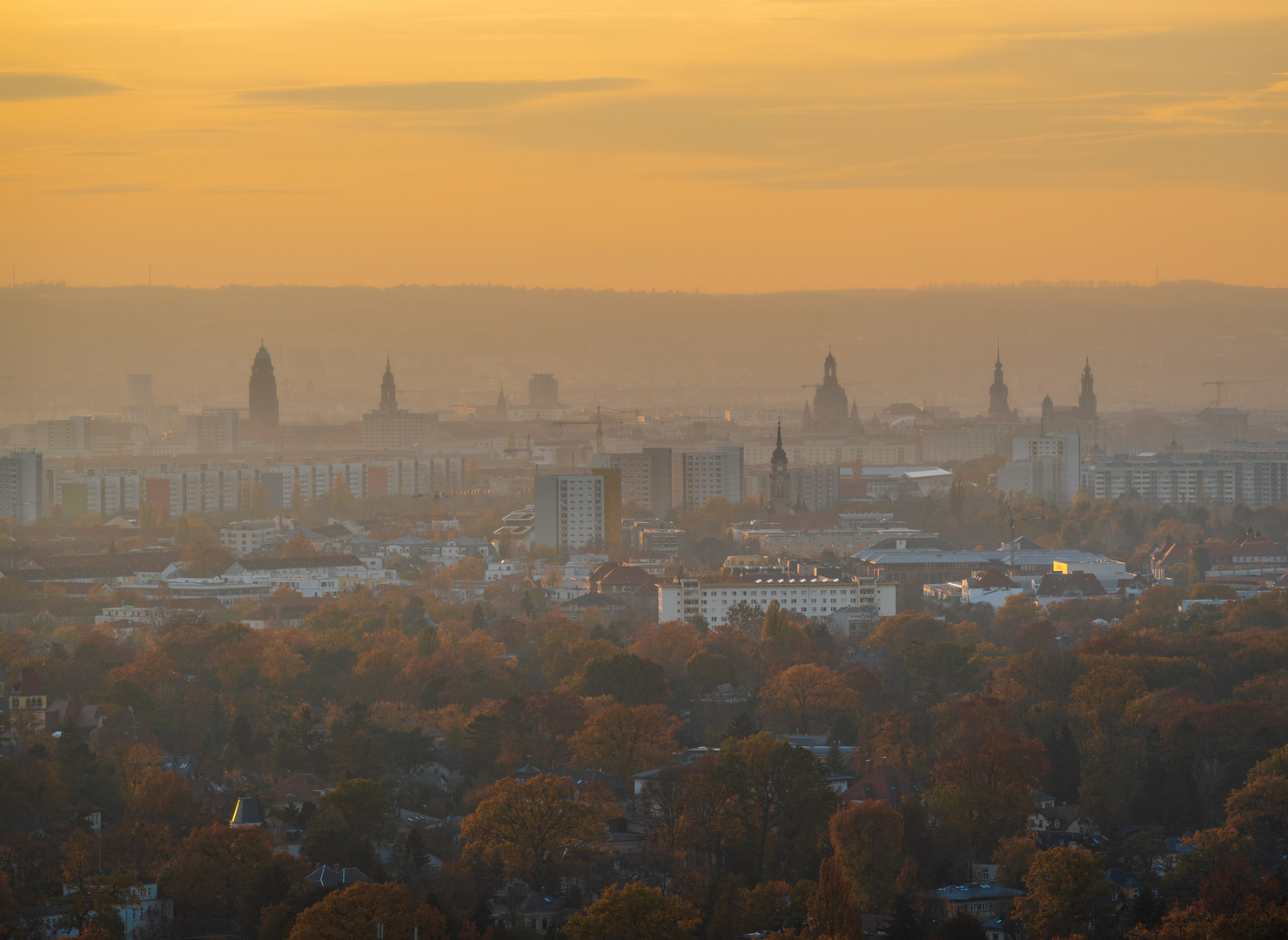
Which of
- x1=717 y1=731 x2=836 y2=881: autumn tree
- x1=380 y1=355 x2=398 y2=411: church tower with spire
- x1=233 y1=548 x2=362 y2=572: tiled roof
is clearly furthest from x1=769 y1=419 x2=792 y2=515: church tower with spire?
x1=380 y1=355 x2=398 y2=411: church tower with spire

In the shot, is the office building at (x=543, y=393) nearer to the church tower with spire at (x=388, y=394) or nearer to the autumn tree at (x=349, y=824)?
the church tower with spire at (x=388, y=394)

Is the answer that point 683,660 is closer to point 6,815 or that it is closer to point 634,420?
point 6,815

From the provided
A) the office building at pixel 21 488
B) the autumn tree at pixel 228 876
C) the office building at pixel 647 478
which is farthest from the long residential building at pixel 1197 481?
the autumn tree at pixel 228 876

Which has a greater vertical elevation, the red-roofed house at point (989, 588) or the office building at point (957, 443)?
the office building at point (957, 443)

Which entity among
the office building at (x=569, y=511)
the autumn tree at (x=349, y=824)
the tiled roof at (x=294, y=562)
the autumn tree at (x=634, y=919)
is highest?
the office building at (x=569, y=511)

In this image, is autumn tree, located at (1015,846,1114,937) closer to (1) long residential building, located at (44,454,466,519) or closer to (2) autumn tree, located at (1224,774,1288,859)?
(2) autumn tree, located at (1224,774,1288,859)

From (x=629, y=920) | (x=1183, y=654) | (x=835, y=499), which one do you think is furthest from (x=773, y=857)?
(x=835, y=499)

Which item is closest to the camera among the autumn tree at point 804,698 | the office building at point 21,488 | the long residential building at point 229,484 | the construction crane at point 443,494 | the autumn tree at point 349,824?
the autumn tree at point 349,824

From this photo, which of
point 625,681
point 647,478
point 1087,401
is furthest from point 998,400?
point 625,681
